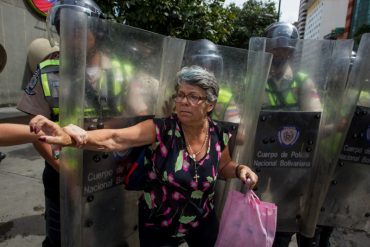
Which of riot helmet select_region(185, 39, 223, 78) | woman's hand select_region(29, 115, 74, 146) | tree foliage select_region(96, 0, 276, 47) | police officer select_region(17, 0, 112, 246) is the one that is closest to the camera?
woman's hand select_region(29, 115, 74, 146)

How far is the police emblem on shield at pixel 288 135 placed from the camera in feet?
7.09

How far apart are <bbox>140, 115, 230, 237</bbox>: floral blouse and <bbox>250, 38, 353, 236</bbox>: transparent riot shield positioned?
0.50m

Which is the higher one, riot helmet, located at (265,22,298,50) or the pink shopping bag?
riot helmet, located at (265,22,298,50)

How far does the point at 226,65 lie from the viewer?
7.09 ft

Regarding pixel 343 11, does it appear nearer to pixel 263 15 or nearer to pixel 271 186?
pixel 263 15

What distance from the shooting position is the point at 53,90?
6.02 ft

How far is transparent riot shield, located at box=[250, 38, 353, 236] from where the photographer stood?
6.98 feet

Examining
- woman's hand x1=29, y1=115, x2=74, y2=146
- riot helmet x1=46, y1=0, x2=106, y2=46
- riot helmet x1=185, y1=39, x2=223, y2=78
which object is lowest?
woman's hand x1=29, y1=115, x2=74, y2=146

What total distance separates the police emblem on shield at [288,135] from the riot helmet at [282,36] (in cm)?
51

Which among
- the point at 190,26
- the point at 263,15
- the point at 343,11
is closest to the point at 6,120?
the point at 190,26

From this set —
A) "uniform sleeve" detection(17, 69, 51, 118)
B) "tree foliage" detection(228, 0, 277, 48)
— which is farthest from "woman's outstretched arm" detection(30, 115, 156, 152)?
"tree foliage" detection(228, 0, 277, 48)

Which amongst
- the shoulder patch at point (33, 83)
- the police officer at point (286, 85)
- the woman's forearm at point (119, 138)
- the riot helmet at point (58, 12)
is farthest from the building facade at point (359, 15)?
the shoulder patch at point (33, 83)

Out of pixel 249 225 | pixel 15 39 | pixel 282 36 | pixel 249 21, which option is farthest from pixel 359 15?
pixel 249 225

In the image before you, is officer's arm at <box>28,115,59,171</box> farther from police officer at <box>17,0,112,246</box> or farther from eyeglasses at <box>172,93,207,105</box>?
eyeglasses at <box>172,93,207,105</box>
